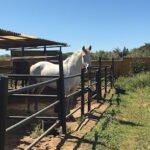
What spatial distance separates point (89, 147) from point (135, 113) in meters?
4.18

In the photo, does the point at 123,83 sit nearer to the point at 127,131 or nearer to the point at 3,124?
the point at 127,131

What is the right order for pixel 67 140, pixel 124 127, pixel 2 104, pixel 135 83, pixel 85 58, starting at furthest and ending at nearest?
pixel 135 83 → pixel 85 58 → pixel 124 127 → pixel 67 140 → pixel 2 104

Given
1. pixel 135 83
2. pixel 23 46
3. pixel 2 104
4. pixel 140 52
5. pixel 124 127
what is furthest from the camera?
pixel 140 52

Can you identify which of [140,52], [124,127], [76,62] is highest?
[140,52]

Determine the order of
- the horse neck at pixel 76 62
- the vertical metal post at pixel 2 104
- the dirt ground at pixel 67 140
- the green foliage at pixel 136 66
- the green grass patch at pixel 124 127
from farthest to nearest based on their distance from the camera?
the green foliage at pixel 136 66 → the horse neck at pixel 76 62 → the green grass patch at pixel 124 127 → the dirt ground at pixel 67 140 → the vertical metal post at pixel 2 104

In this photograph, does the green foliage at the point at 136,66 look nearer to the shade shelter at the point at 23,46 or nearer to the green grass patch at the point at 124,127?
the shade shelter at the point at 23,46

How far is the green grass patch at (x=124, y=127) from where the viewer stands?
6453 mm

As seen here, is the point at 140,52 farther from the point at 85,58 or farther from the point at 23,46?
the point at 85,58

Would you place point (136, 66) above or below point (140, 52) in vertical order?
below

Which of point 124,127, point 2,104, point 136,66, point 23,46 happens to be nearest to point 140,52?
point 136,66

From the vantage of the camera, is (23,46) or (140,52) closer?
(23,46)

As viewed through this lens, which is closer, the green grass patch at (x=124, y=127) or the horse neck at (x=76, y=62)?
the green grass patch at (x=124, y=127)

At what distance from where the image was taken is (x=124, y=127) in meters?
7.99

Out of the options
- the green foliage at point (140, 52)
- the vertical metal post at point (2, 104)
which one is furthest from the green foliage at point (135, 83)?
the vertical metal post at point (2, 104)
